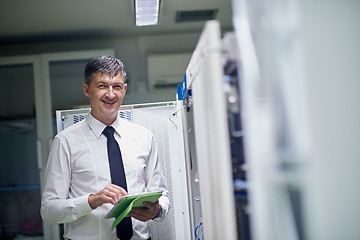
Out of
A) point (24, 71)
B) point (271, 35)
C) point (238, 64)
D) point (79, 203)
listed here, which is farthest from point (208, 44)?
point (24, 71)

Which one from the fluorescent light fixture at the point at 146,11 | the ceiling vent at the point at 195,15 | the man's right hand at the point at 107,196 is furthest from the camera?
the ceiling vent at the point at 195,15

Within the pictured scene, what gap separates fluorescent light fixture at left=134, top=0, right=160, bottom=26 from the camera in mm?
2895

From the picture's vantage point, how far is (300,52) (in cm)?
77

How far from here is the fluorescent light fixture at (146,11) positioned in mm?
2895

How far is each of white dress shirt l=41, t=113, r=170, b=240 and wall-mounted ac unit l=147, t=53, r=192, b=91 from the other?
2003 millimetres

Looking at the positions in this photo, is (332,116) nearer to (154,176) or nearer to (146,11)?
(154,176)

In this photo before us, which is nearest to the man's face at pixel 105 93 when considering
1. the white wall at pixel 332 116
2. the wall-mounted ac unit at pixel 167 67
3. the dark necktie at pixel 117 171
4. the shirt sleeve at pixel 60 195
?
the dark necktie at pixel 117 171

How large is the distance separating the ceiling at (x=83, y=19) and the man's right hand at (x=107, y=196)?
5.32ft

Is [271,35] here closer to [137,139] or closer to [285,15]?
[285,15]

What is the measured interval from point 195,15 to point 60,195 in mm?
2405

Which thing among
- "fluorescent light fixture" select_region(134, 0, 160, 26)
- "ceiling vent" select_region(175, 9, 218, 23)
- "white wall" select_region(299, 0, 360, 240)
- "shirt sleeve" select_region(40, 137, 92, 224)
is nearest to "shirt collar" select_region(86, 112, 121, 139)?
"shirt sleeve" select_region(40, 137, 92, 224)

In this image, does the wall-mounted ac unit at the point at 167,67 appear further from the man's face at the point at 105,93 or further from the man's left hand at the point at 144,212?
the man's left hand at the point at 144,212

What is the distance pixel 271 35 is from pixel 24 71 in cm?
352

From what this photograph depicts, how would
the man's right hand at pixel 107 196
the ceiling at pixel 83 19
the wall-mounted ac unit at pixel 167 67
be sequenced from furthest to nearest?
1. the wall-mounted ac unit at pixel 167 67
2. the ceiling at pixel 83 19
3. the man's right hand at pixel 107 196
